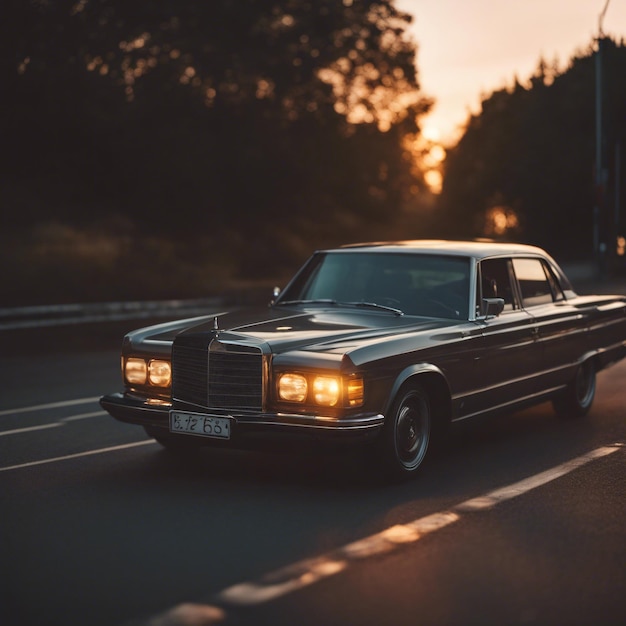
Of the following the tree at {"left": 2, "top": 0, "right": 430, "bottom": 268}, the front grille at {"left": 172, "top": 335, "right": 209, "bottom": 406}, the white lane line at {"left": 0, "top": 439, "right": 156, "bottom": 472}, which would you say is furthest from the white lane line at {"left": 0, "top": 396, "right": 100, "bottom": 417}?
the tree at {"left": 2, "top": 0, "right": 430, "bottom": 268}

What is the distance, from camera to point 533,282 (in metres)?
9.42

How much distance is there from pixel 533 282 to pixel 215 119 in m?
33.1

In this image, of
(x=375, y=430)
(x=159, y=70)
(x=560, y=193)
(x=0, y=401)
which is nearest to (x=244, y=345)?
(x=375, y=430)

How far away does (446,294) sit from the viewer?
8.14 m

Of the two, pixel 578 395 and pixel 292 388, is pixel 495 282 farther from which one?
pixel 292 388

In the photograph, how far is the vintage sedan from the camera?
6.59 metres

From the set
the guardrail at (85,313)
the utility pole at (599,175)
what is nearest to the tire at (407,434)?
the guardrail at (85,313)

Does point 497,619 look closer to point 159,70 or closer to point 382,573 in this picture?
point 382,573

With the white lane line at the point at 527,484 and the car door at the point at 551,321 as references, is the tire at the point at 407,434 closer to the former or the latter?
the white lane line at the point at 527,484

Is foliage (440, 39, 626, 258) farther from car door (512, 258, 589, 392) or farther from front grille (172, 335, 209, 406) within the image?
front grille (172, 335, 209, 406)

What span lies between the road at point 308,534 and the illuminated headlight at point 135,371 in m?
0.64

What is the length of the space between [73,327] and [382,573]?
1603 centimetres

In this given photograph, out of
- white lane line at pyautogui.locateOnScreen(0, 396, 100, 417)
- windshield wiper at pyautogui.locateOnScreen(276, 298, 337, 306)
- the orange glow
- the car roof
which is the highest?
the orange glow

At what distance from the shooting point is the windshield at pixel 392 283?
8055 millimetres
